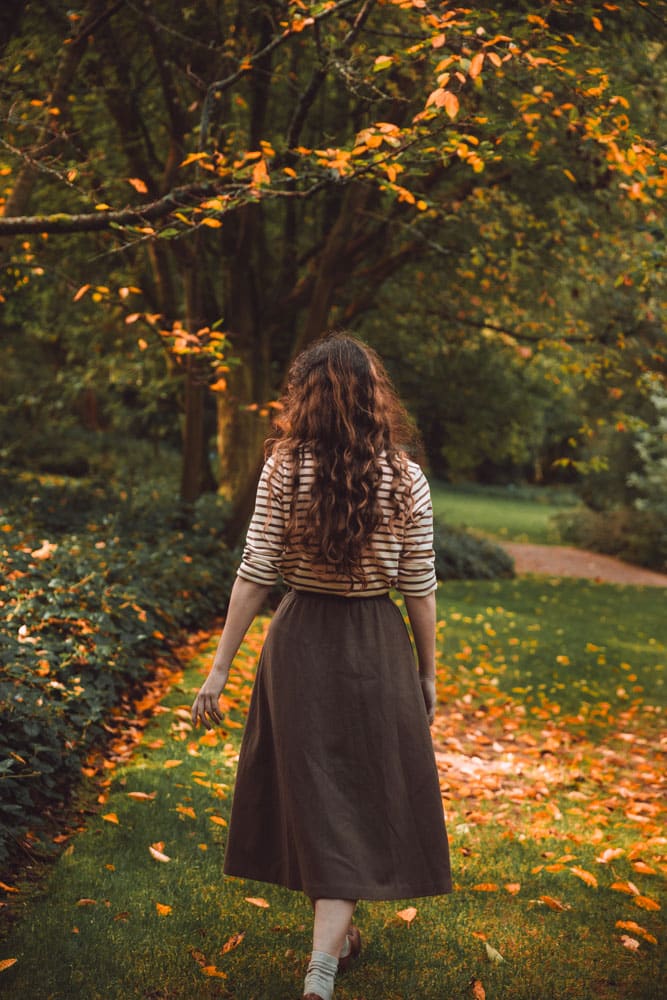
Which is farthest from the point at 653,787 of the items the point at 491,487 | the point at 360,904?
the point at 491,487

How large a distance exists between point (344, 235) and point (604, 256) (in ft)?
11.2

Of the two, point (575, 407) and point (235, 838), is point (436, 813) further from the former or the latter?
point (575, 407)

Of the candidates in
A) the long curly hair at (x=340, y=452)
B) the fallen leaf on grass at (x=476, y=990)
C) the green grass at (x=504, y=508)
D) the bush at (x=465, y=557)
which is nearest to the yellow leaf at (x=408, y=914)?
the fallen leaf on grass at (x=476, y=990)

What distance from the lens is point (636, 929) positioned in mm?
3746

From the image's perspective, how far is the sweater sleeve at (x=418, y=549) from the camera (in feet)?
9.55

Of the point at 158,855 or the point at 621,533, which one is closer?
the point at 158,855

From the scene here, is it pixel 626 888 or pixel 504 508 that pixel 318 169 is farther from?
pixel 504 508

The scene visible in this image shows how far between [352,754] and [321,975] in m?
0.64

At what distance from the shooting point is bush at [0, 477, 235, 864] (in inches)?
166

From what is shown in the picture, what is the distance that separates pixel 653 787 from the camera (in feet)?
19.3

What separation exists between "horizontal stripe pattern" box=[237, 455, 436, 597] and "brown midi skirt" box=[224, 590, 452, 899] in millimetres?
69

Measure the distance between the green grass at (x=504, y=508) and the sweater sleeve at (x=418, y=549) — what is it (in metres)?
15.1

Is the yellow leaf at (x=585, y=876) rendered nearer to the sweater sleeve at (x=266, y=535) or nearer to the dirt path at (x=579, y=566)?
the sweater sleeve at (x=266, y=535)

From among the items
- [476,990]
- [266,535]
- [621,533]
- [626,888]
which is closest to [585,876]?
[626,888]
